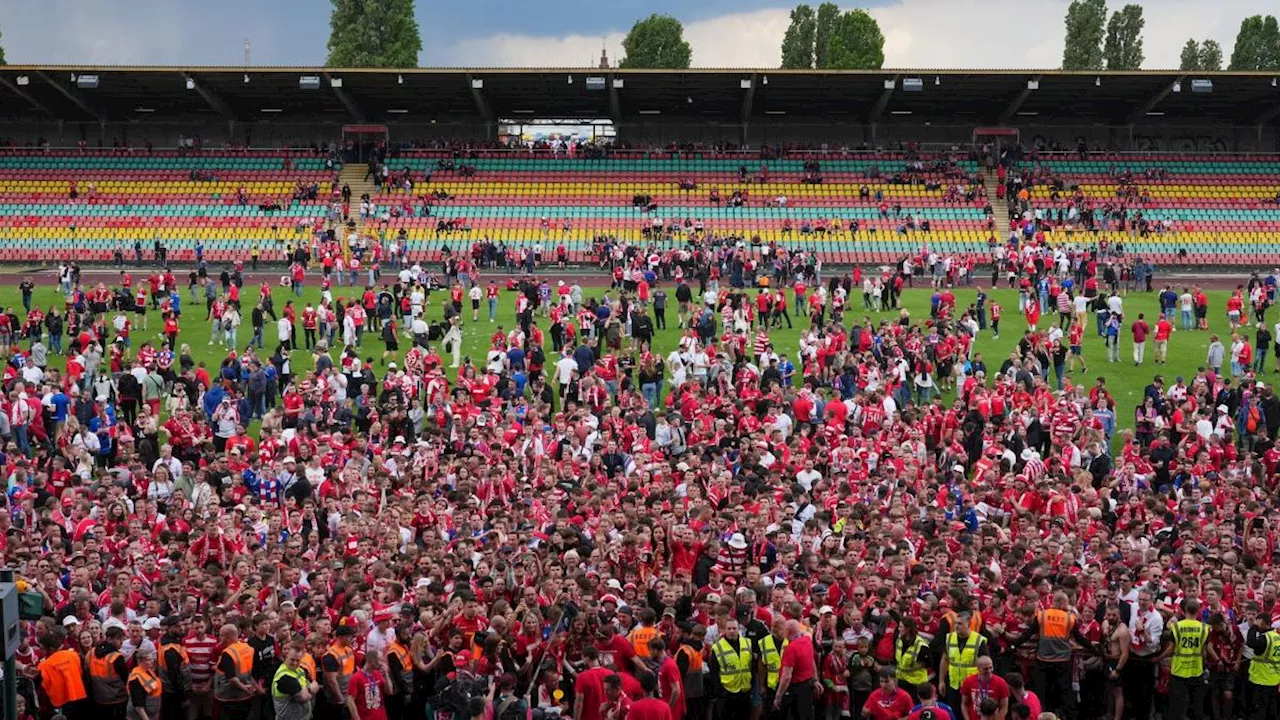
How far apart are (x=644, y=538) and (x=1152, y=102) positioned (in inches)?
1649

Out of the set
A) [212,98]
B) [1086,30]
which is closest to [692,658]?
[212,98]

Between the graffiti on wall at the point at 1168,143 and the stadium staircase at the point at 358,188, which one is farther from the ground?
the graffiti on wall at the point at 1168,143

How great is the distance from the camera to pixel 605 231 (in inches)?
1780

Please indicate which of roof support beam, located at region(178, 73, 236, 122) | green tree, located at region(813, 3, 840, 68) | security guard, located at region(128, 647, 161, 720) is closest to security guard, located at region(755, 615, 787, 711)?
security guard, located at region(128, 647, 161, 720)

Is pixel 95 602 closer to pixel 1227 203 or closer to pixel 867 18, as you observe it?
pixel 1227 203

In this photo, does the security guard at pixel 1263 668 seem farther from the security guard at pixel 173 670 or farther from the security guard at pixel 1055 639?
the security guard at pixel 173 670

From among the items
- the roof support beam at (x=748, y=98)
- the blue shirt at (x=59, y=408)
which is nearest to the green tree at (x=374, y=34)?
the roof support beam at (x=748, y=98)

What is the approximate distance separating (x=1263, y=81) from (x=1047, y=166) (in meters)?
7.81

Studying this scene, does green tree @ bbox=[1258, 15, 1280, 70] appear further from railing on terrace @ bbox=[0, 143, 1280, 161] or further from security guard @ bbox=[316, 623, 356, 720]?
security guard @ bbox=[316, 623, 356, 720]

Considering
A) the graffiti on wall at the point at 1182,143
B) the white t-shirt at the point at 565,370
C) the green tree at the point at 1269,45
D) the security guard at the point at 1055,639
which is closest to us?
the security guard at the point at 1055,639

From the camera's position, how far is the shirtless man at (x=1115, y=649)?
36.6 ft

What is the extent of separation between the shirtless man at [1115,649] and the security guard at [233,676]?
22.7 ft

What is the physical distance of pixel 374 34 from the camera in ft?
220

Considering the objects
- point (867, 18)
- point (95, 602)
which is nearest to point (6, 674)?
point (95, 602)
